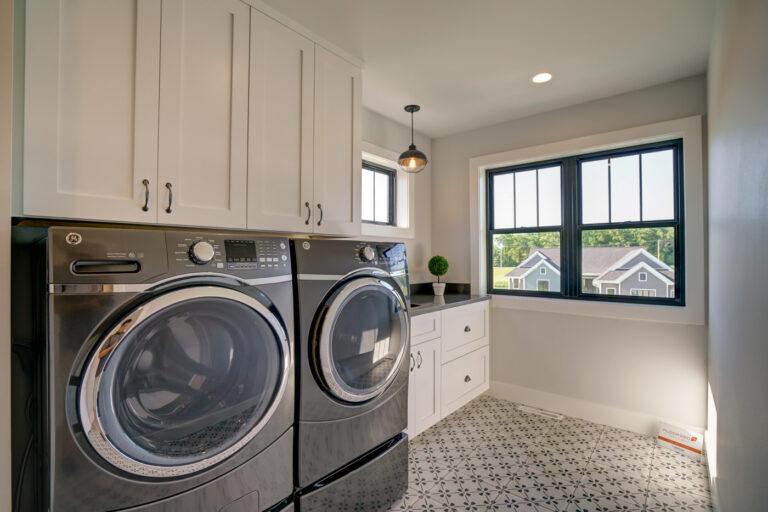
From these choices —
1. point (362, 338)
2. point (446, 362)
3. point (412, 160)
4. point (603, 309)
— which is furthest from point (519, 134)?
point (362, 338)

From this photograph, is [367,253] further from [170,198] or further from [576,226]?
[576,226]

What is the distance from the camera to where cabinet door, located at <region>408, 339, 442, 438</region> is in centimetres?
226

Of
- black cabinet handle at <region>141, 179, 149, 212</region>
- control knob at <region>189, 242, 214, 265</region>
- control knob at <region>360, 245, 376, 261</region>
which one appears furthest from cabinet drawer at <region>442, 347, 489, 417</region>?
black cabinet handle at <region>141, 179, 149, 212</region>

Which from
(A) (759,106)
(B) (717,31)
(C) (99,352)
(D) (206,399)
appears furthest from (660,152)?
(C) (99,352)

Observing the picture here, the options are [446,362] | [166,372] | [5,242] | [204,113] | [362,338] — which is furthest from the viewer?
[446,362]

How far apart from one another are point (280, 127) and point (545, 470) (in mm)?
2368

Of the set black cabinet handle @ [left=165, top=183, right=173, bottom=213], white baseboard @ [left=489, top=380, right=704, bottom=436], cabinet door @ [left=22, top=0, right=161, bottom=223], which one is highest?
cabinet door @ [left=22, top=0, right=161, bottom=223]

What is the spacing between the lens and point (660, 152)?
103 inches

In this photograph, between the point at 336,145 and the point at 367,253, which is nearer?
the point at 367,253

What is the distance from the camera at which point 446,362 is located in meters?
2.59

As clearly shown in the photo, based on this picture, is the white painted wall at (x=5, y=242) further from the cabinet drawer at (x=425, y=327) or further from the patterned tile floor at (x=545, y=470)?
the cabinet drawer at (x=425, y=327)

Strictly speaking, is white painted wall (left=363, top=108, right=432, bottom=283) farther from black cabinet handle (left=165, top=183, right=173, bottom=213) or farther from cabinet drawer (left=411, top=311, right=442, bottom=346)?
black cabinet handle (left=165, top=183, right=173, bottom=213)

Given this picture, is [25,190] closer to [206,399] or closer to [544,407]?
[206,399]

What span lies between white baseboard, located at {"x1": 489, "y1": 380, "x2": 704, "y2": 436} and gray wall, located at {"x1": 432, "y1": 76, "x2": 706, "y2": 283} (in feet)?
3.37
